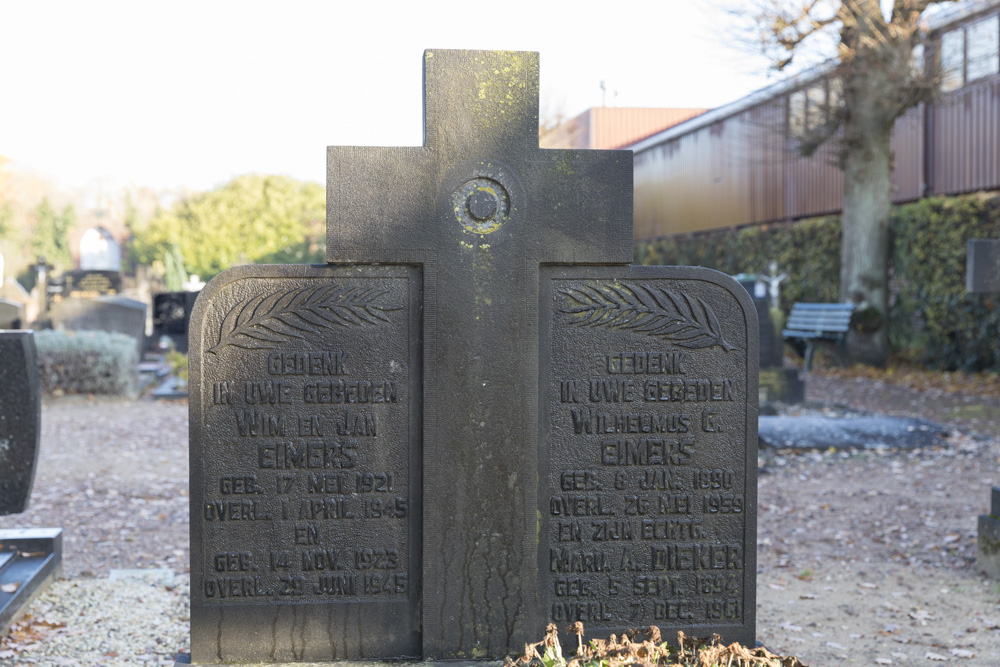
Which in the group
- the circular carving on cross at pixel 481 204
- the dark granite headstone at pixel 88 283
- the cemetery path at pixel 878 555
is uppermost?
the dark granite headstone at pixel 88 283

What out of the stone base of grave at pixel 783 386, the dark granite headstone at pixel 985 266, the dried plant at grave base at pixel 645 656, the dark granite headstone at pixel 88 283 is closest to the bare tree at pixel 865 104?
the stone base of grave at pixel 783 386

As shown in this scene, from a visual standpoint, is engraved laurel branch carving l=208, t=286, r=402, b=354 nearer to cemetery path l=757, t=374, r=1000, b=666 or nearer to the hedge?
cemetery path l=757, t=374, r=1000, b=666

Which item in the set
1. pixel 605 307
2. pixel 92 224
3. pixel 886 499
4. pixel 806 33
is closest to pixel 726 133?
pixel 806 33

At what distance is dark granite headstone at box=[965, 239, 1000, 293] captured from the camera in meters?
6.57

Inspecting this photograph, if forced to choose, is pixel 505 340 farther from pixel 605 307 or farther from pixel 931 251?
pixel 931 251

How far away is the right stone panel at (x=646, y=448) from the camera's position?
2848 millimetres

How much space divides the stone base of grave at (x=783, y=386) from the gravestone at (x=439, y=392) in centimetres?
902

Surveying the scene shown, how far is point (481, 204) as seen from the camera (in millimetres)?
2770

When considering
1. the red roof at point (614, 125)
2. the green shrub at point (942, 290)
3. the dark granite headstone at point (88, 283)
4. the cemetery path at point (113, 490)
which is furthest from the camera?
the red roof at point (614, 125)

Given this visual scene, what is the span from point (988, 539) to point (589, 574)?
323 centimetres

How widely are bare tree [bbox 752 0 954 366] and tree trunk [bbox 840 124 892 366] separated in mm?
16

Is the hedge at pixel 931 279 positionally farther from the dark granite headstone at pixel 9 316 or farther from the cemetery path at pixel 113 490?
the dark granite headstone at pixel 9 316

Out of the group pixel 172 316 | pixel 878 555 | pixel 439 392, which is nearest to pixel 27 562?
pixel 439 392

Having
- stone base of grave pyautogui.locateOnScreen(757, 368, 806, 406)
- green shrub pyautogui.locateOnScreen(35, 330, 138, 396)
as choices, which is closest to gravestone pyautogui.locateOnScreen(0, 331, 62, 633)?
green shrub pyautogui.locateOnScreen(35, 330, 138, 396)
